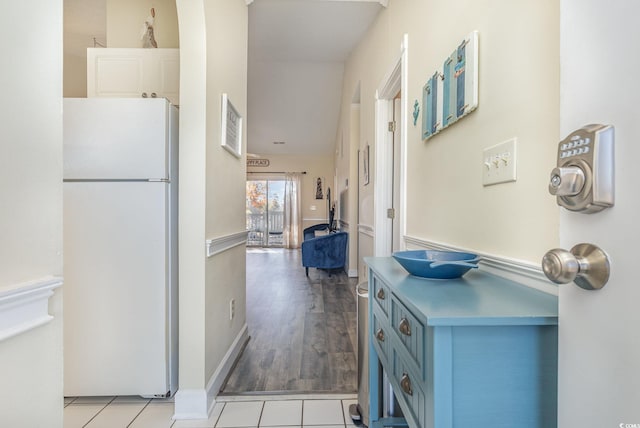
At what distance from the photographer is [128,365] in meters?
1.73

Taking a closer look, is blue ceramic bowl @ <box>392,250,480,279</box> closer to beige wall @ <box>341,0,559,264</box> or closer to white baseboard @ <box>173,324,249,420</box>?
beige wall @ <box>341,0,559,264</box>

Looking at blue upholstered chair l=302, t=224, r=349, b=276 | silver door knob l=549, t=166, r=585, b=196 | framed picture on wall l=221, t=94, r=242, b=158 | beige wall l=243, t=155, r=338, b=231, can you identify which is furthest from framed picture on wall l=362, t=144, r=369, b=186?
beige wall l=243, t=155, r=338, b=231

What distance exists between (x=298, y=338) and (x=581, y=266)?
97.9 inches

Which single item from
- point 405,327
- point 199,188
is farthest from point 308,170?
point 405,327

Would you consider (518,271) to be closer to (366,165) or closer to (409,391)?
(409,391)

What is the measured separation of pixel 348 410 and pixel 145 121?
191 centimetres

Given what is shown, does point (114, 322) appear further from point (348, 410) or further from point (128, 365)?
point (348, 410)

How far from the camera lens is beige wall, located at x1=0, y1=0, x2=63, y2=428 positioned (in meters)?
0.62

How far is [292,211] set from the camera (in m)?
8.73

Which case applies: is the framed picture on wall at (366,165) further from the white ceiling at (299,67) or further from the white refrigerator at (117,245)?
the white refrigerator at (117,245)

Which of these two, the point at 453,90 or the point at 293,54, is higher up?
the point at 293,54

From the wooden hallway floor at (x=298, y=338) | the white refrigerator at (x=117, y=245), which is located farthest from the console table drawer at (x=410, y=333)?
the white refrigerator at (x=117, y=245)

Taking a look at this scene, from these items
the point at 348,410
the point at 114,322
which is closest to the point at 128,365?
the point at 114,322

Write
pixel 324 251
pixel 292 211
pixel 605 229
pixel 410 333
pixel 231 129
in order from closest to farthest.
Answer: pixel 605 229, pixel 410 333, pixel 231 129, pixel 324 251, pixel 292 211
